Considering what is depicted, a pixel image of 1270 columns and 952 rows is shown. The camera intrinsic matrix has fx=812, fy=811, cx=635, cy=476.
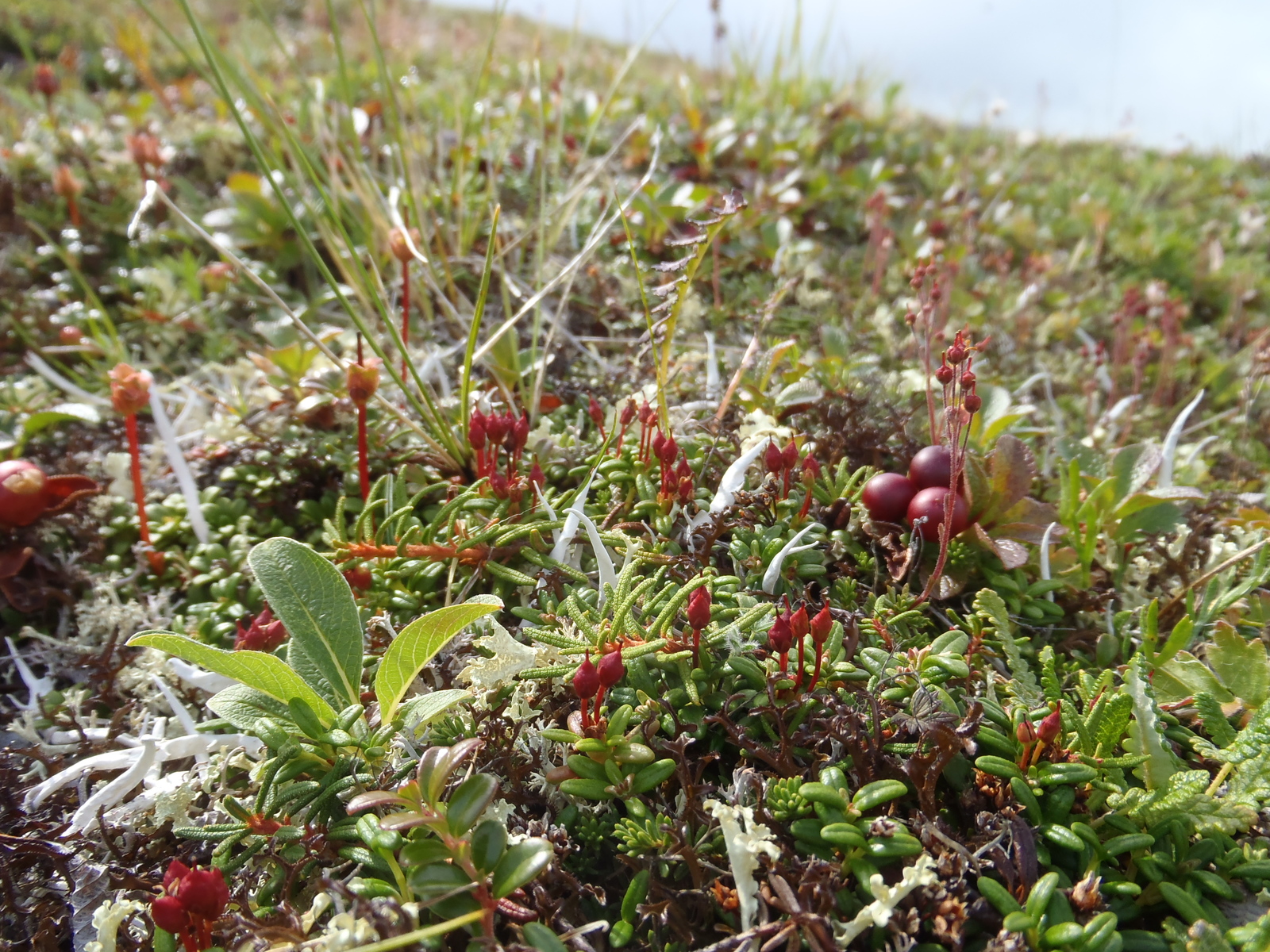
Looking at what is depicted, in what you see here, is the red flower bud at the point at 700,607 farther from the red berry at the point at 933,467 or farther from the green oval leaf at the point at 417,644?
the red berry at the point at 933,467

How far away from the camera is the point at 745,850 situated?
121 cm

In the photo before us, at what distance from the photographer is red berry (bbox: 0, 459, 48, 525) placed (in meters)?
2.02

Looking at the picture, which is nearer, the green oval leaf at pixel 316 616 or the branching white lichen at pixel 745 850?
the branching white lichen at pixel 745 850

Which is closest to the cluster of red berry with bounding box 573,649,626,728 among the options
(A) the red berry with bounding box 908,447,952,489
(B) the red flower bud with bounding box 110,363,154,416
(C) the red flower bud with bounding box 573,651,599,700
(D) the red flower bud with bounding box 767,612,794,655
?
(C) the red flower bud with bounding box 573,651,599,700

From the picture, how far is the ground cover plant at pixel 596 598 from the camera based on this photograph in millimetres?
1312

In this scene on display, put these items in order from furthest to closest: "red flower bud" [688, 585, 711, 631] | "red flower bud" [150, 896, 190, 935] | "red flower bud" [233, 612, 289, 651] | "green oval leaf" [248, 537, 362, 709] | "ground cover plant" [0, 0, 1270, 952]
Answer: "red flower bud" [233, 612, 289, 651] < "green oval leaf" [248, 537, 362, 709] < "red flower bud" [688, 585, 711, 631] < "ground cover plant" [0, 0, 1270, 952] < "red flower bud" [150, 896, 190, 935]

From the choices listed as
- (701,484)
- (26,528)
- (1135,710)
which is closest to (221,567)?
(26,528)

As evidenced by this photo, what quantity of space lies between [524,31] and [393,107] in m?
7.79

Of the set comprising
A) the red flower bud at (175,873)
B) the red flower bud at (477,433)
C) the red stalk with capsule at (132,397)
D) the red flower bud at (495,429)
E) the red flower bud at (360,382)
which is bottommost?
the red flower bud at (175,873)

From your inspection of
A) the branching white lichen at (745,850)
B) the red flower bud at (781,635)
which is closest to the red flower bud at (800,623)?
the red flower bud at (781,635)

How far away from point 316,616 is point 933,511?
1313mm

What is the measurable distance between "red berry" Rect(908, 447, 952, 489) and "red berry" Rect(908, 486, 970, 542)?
21 mm

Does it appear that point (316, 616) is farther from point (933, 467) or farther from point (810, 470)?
point (933, 467)

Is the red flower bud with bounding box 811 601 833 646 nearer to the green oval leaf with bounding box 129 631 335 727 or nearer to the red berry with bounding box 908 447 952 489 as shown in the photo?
the red berry with bounding box 908 447 952 489
